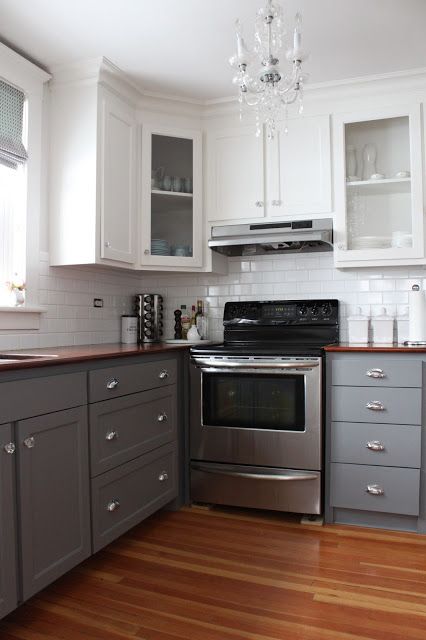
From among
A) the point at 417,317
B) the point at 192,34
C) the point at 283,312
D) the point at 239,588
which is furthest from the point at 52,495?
the point at 192,34

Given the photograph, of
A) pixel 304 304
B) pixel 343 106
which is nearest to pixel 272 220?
pixel 304 304

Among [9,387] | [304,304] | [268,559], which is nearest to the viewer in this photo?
[9,387]

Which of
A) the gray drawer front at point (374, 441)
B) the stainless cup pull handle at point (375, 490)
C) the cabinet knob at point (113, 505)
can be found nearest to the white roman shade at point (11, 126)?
the cabinet knob at point (113, 505)

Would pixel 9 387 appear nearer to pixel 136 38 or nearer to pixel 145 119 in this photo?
pixel 136 38

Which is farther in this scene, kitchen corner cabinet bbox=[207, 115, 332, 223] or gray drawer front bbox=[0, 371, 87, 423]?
kitchen corner cabinet bbox=[207, 115, 332, 223]

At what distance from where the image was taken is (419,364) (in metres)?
2.66

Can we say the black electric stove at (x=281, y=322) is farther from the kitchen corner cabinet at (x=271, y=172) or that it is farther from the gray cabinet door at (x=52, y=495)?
the gray cabinet door at (x=52, y=495)

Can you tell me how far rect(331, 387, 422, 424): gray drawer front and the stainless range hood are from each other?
35.2 inches

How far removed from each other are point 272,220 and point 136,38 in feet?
4.06

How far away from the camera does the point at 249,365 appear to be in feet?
9.36

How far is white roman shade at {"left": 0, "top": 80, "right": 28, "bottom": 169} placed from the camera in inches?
104

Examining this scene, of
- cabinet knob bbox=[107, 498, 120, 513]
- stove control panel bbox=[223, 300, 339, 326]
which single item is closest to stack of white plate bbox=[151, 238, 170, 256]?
stove control panel bbox=[223, 300, 339, 326]

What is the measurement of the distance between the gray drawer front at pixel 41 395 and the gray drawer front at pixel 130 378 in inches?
3.5

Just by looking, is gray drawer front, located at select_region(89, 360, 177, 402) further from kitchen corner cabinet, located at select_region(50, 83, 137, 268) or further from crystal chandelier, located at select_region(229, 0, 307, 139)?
crystal chandelier, located at select_region(229, 0, 307, 139)
